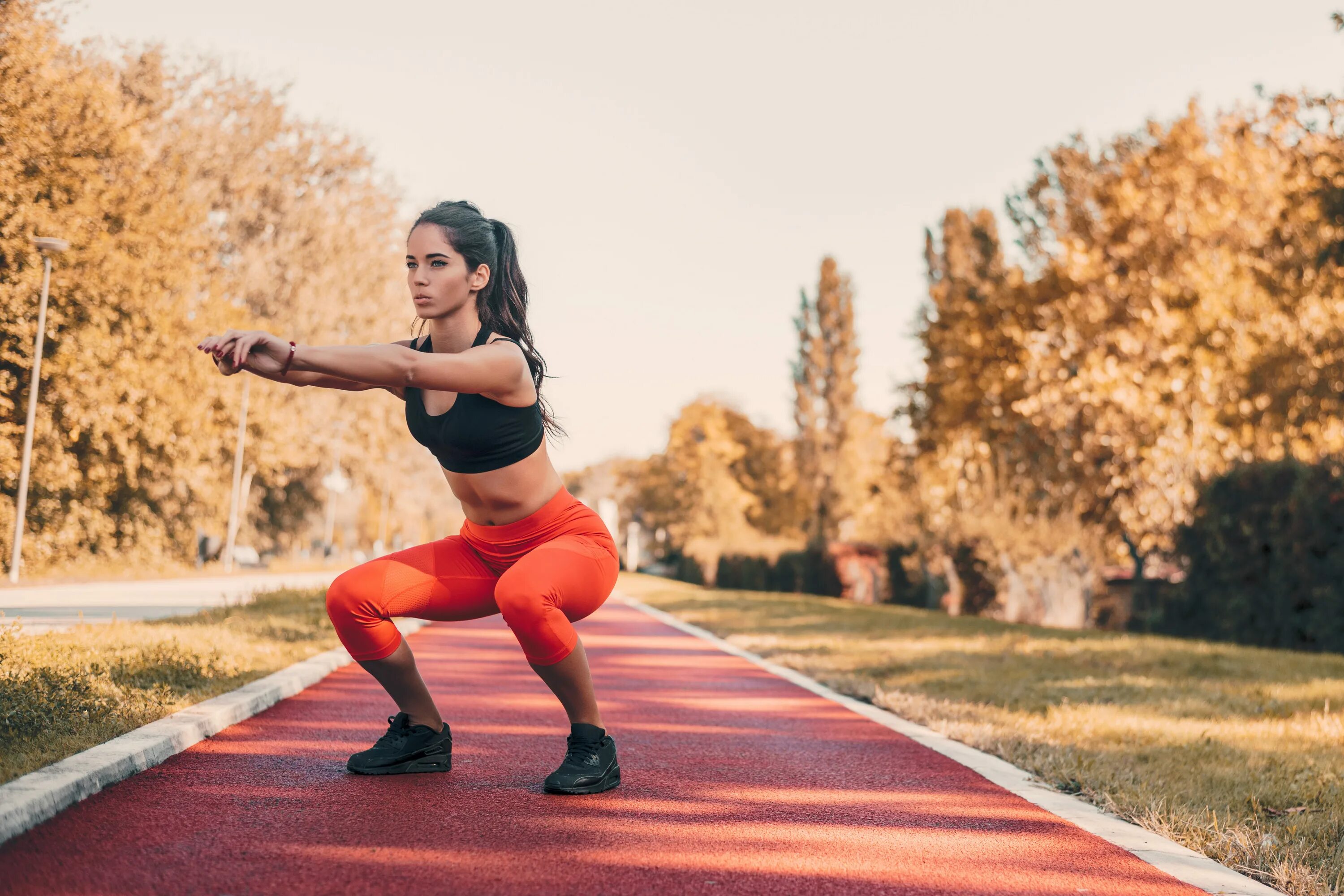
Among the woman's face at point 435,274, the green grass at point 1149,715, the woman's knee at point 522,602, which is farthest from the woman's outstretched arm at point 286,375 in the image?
the green grass at point 1149,715

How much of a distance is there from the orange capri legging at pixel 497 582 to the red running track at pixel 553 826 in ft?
2.01

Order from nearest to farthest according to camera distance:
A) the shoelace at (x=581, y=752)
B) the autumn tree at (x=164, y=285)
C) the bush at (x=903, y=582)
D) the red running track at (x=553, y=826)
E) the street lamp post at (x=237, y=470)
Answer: the red running track at (x=553, y=826) < the shoelace at (x=581, y=752) < the autumn tree at (x=164, y=285) < the bush at (x=903, y=582) < the street lamp post at (x=237, y=470)

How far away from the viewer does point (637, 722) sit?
267 inches

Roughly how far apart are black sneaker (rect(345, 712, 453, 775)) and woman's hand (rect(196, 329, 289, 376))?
187cm

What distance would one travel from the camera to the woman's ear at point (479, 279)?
4289mm

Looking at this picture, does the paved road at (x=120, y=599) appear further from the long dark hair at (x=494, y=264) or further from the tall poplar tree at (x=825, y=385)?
the tall poplar tree at (x=825, y=385)

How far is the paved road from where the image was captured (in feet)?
37.1

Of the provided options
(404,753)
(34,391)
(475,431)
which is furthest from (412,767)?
(34,391)

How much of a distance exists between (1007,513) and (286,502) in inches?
1090

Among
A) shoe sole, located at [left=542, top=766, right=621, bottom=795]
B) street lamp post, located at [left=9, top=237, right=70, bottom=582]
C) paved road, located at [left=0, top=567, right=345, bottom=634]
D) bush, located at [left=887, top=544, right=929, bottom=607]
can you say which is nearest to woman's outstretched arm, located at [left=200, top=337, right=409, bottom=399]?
shoe sole, located at [left=542, top=766, right=621, bottom=795]

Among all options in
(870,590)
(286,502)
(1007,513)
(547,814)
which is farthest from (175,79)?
(547,814)

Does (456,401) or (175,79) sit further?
(175,79)

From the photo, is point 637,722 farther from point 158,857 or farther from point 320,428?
point 320,428

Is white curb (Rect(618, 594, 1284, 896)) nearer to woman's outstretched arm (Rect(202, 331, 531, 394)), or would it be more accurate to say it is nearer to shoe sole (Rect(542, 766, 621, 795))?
shoe sole (Rect(542, 766, 621, 795))
